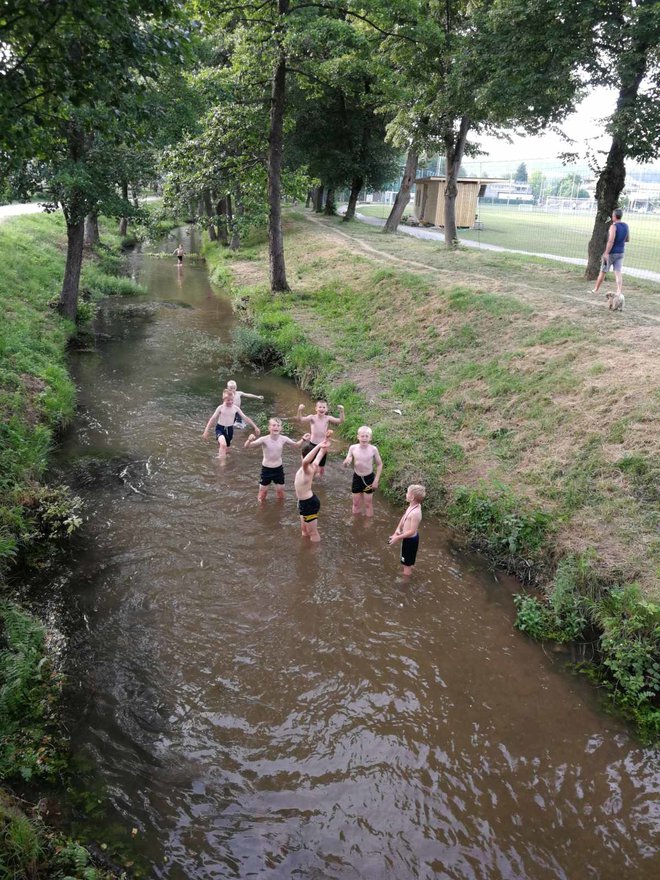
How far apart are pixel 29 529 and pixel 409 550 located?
5.58 metres

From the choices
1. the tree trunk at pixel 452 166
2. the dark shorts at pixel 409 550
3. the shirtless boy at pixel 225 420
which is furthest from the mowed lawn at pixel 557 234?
the dark shorts at pixel 409 550

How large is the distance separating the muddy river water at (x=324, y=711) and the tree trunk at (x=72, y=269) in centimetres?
1007

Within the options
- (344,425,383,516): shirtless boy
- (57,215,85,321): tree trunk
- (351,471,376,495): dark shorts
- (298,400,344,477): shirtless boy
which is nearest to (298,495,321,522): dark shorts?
(344,425,383,516): shirtless boy

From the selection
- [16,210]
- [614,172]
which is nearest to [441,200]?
[16,210]

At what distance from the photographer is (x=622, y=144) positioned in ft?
48.2

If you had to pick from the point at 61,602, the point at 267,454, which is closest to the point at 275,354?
the point at 267,454

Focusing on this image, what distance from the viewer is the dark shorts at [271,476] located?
10.1 meters

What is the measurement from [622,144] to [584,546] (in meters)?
11.8

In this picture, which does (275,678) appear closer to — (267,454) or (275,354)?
(267,454)

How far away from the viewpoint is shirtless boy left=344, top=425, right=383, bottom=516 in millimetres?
9578

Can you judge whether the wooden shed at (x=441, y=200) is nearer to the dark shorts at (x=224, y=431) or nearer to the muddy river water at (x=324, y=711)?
the dark shorts at (x=224, y=431)

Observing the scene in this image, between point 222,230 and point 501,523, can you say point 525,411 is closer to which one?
point 501,523

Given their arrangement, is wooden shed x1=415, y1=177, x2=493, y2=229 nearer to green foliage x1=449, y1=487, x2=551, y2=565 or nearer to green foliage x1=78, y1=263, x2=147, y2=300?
green foliage x1=78, y1=263, x2=147, y2=300

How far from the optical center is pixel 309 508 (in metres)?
9.04
